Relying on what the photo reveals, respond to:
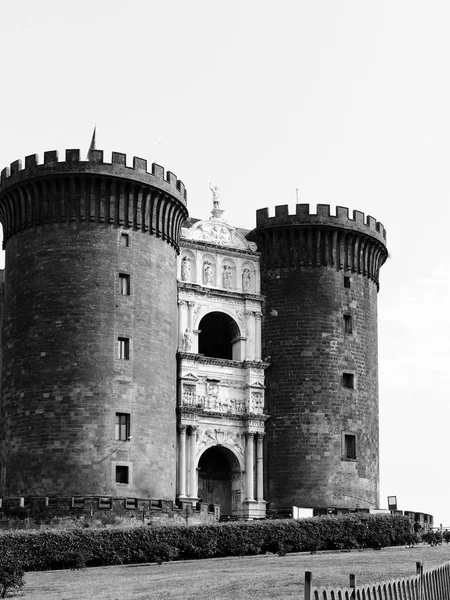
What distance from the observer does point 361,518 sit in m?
51.3

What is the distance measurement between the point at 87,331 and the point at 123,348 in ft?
7.02

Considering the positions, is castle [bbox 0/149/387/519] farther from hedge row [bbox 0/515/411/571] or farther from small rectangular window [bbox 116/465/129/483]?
hedge row [bbox 0/515/411/571]

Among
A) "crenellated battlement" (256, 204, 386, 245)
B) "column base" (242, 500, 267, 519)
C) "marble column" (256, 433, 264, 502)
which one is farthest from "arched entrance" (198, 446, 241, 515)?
"crenellated battlement" (256, 204, 386, 245)

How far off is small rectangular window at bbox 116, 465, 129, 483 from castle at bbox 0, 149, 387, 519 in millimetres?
100

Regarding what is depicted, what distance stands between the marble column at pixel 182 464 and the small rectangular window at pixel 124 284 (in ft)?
27.9

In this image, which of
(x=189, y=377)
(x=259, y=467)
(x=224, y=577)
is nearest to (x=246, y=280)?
(x=189, y=377)

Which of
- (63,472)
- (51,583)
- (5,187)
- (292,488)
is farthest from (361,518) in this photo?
(5,187)

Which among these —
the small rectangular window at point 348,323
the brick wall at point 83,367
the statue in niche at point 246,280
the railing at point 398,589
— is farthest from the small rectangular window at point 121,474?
the railing at point 398,589

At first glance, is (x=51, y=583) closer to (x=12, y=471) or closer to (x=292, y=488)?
(x=12, y=471)

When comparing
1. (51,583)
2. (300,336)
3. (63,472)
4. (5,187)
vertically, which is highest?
(5,187)

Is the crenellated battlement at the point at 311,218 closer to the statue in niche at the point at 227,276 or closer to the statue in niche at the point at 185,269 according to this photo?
the statue in niche at the point at 227,276

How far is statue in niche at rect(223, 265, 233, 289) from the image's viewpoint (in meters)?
63.8

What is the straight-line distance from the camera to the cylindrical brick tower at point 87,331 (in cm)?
5362

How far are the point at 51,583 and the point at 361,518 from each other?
64.6ft
